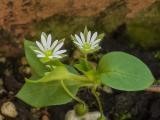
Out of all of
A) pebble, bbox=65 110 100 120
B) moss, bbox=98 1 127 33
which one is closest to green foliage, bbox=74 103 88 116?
pebble, bbox=65 110 100 120

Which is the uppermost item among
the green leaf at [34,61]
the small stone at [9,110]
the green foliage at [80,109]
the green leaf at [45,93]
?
the green leaf at [34,61]

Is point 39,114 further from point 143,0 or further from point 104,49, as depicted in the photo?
point 143,0

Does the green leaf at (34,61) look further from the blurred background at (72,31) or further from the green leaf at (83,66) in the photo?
the blurred background at (72,31)

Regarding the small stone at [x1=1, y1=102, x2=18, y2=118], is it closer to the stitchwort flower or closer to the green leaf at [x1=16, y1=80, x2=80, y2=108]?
the green leaf at [x1=16, y1=80, x2=80, y2=108]

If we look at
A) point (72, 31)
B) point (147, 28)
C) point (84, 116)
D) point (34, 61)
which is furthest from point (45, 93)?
point (147, 28)

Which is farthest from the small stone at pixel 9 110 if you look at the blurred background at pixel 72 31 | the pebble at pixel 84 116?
the pebble at pixel 84 116

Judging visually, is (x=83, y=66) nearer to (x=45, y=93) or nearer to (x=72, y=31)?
(x=45, y=93)
